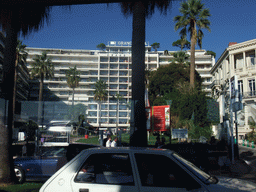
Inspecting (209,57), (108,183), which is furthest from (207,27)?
(209,57)

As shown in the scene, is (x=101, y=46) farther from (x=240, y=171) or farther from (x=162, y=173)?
(x=162, y=173)

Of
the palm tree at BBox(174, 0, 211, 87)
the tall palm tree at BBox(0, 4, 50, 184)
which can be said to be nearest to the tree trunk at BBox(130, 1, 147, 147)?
the tall palm tree at BBox(0, 4, 50, 184)

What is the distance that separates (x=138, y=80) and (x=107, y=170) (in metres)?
3.86

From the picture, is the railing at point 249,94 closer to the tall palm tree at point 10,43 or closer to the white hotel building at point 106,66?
the tall palm tree at point 10,43

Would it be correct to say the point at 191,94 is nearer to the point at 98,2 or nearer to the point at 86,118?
the point at 86,118

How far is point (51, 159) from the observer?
851 centimetres

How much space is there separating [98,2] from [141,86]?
9.07 feet

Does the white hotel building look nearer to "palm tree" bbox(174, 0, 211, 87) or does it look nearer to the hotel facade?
the hotel facade

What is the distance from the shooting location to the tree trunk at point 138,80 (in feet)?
22.7

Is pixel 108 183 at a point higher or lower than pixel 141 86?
lower

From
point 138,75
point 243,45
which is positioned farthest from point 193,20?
point 138,75

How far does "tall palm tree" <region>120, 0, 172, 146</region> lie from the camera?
6934mm

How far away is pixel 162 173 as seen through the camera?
3.43 m

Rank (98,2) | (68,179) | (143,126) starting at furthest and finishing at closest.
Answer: (98,2) → (143,126) → (68,179)
